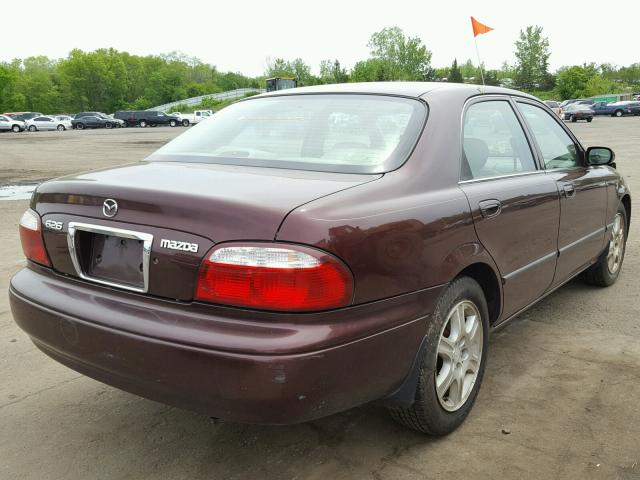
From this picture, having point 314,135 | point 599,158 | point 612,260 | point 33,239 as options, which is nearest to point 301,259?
point 314,135

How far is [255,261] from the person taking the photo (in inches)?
81.7

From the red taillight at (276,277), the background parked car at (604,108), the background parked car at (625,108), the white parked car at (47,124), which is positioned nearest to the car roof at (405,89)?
the red taillight at (276,277)

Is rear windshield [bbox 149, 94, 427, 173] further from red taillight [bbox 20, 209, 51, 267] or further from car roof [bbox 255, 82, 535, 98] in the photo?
red taillight [bbox 20, 209, 51, 267]

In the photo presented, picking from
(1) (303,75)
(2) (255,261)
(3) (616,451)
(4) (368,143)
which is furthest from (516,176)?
(1) (303,75)

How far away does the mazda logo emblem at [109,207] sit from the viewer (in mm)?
2346

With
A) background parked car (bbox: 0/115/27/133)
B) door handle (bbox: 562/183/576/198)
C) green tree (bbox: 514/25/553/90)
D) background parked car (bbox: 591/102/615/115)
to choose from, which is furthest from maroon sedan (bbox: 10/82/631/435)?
green tree (bbox: 514/25/553/90)

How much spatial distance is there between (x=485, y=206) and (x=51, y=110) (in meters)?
119

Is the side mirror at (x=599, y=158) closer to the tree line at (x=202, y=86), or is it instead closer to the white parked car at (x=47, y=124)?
the white parked car at (x=47, y=124)

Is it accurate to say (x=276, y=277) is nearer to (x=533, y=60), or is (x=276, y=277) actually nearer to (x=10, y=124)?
(x=10, y=124)

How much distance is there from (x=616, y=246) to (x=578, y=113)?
44.6 metres

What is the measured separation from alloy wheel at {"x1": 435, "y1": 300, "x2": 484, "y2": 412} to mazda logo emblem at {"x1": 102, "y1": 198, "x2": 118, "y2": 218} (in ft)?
4.66

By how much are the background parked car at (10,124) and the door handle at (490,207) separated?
55.2m

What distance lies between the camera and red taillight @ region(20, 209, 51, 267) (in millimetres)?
2670

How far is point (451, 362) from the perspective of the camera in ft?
9.07
